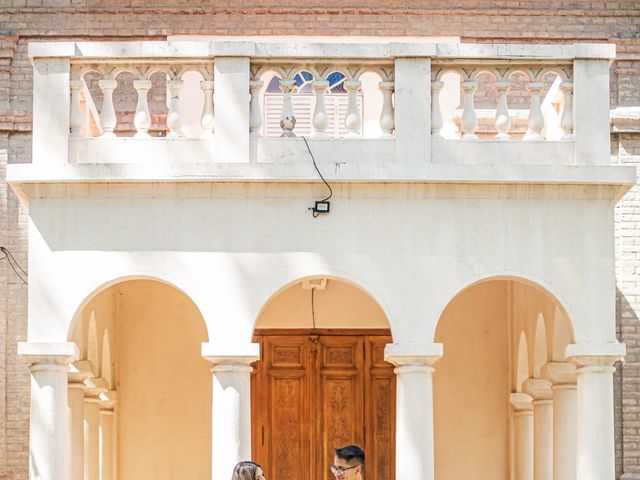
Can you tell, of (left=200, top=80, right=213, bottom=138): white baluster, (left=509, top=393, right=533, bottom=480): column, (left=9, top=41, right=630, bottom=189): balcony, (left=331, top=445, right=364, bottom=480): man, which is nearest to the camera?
(left=331, top=445, right=364, bottom=480): man

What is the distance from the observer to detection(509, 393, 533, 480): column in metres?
17.2

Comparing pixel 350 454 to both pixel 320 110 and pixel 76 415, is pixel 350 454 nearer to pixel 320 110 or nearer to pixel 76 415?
pixel 320 110

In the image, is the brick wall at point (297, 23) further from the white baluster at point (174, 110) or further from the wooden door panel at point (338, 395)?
the white baluster at point (174, 110)

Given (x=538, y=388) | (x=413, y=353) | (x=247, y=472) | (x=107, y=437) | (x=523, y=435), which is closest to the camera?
(x=247, y=472)

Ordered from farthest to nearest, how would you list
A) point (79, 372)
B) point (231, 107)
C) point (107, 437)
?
point (107, 437)
point (79, 372)
point (231, 107)

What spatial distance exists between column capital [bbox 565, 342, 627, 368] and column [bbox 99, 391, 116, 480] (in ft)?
18.5

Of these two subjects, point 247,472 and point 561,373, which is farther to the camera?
point 561,373

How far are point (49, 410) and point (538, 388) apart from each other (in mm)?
5397

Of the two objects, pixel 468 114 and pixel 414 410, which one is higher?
pixel 468 114

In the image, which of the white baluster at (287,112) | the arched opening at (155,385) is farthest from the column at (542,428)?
the white baluster at (287,112)

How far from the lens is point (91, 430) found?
55.2 feet

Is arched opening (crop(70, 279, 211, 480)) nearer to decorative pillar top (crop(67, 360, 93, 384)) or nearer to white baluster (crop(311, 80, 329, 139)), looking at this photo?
decorative pillar top (crop(67, 360, 93, 384))

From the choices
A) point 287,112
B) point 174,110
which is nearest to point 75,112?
point 174,110

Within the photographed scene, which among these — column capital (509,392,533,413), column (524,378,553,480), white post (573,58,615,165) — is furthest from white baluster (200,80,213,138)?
column capital (509,392,533,413)
